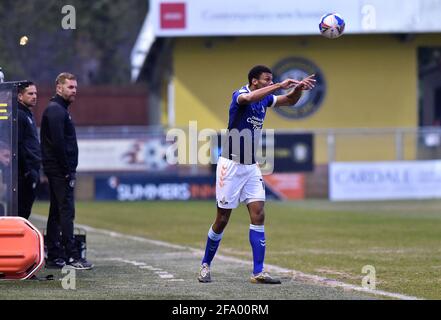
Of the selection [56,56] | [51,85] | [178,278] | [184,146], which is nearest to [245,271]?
[178,278]

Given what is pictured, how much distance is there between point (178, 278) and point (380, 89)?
2775cm

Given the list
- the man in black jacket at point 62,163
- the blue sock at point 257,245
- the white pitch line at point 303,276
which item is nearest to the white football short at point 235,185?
the blue sock at point 257,245

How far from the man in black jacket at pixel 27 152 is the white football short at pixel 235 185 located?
7.96 ft

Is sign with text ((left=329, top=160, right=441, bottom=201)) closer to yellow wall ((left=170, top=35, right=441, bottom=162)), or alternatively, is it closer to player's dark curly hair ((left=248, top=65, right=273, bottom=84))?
yellow wall ((left=170, top=35, right=441, bottom=162))

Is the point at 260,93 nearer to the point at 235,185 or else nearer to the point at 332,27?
the point at 235,185

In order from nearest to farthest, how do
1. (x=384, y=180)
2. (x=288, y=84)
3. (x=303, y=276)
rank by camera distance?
(x=288, y=84) < (x=303, y=276) < (x=384, y=180)

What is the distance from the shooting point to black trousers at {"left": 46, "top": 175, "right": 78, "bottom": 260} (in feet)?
38.5

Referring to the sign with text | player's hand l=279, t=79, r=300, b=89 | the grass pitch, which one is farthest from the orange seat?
the sign with text

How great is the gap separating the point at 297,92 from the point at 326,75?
88.5 ft

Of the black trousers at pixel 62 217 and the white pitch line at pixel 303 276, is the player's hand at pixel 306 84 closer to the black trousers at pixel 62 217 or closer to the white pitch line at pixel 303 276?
the white pitch line at pixel 303 276

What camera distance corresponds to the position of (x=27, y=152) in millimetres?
11617

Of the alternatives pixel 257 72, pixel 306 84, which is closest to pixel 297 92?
pixel 306 84

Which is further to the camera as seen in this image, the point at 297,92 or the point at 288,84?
the point at 297,92

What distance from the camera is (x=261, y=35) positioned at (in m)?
36.1
